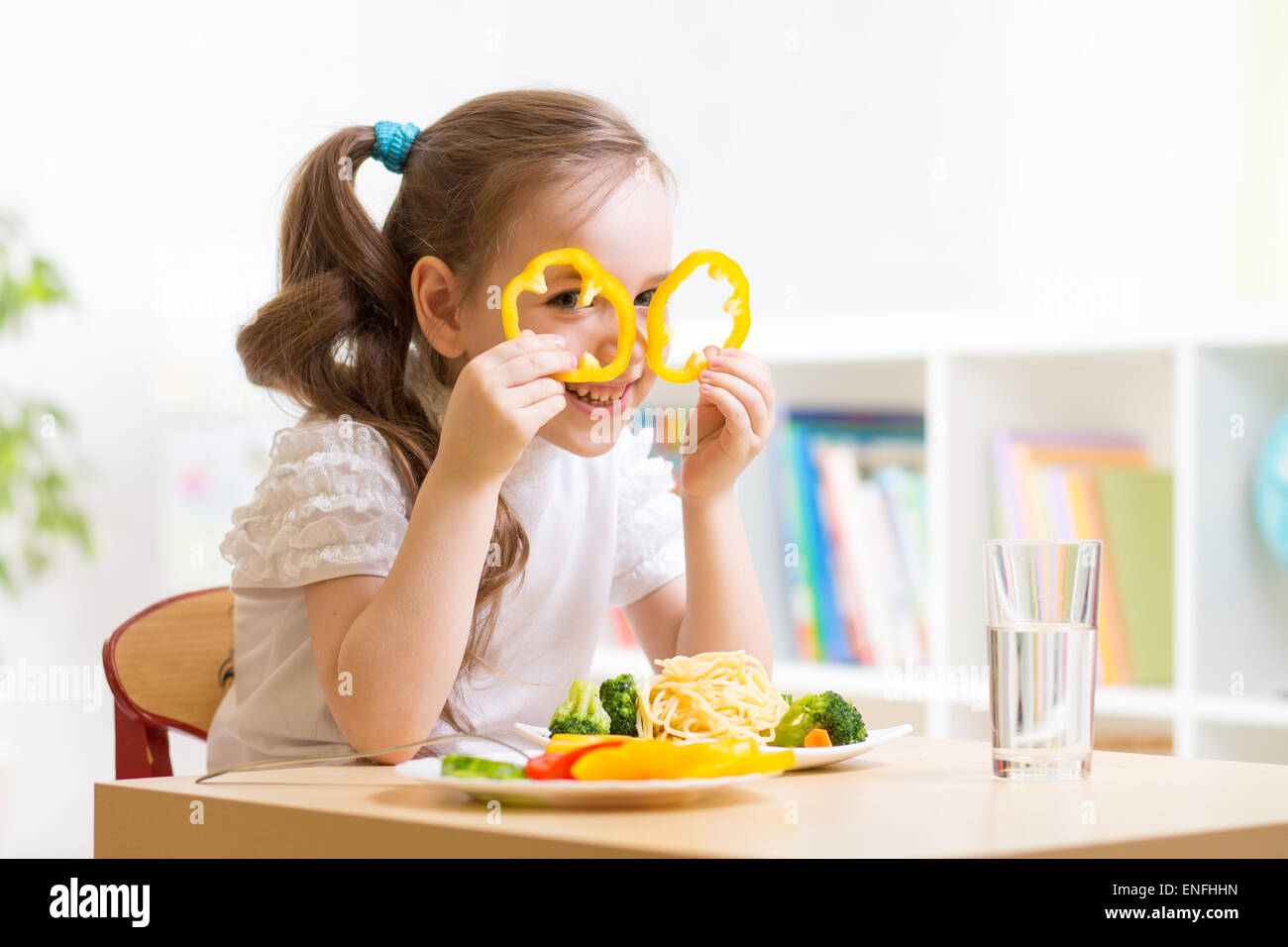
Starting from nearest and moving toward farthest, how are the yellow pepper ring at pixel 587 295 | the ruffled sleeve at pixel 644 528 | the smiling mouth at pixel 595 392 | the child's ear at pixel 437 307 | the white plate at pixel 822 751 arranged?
the white plate at pixel 822 751 < the yellow pepper ring at pixel 587 295 < the smiling mouth at pixel 595 392 < the child's ear at pixel 437 307 < the ruffled sleeve at pixel 644 528

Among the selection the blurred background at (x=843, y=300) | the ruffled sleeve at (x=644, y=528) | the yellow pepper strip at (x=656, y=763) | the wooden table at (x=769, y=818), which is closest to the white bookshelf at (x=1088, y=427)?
the blurred background at (x=843, y=300)

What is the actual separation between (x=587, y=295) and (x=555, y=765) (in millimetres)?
499

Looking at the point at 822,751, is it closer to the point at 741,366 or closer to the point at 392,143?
the point at 741,366

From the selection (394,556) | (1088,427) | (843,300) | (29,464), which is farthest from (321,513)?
(29,464)

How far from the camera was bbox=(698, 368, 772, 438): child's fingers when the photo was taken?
1.23 meters

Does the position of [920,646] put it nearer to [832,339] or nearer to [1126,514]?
[1126,514]

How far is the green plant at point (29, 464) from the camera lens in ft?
9.54

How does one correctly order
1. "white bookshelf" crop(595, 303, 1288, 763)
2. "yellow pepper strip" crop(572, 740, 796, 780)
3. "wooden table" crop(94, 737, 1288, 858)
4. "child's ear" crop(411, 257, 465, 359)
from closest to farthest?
"wooden table" crop(94, 737, 1288, 858) → "yellow pepper strip" crop(572, 740, 796, 780) → "child's ear" crop(411, 257, 465, 359) → "white bookshelf" crop(595, 303, 1288, 763)

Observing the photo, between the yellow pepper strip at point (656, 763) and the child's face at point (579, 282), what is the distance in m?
0.53

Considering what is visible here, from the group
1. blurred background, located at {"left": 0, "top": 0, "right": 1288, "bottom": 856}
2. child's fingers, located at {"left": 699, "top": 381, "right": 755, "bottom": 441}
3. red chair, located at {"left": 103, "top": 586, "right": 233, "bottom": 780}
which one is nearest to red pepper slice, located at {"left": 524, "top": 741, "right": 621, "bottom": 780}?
child's fingers, located at {"left": 699, "top": 381, "right": 755, "bottom": 441}

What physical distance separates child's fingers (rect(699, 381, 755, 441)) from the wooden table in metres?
0.41

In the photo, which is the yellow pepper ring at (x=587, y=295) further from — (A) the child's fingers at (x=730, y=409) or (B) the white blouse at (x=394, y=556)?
(B) the white blouse at (x=394, y=556)

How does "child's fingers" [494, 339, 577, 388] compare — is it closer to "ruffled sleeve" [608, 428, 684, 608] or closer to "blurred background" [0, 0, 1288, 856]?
"ruffled sleeve" [608, 428, 684, 608]
